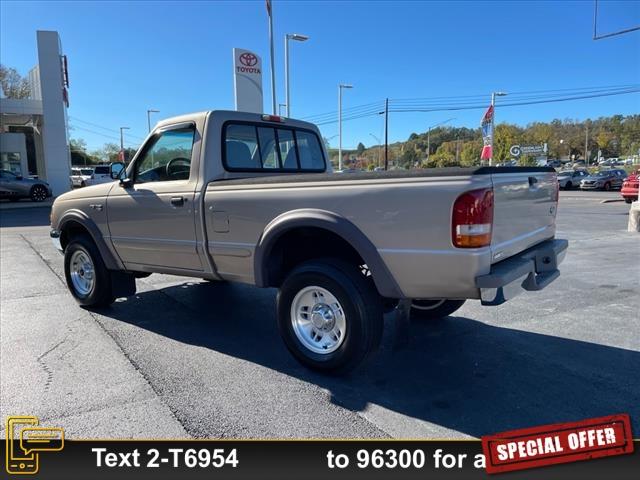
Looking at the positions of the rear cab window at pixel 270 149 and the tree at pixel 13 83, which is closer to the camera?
the rear cab window at pixel 270 149

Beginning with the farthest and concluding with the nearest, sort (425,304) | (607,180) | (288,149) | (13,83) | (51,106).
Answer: (13,83)
(607,180)
(51,106)
(288,149)
(425,304)

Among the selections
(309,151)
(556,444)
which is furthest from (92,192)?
(556,444)

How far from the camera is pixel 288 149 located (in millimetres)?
5207

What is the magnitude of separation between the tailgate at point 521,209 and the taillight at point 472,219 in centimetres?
13

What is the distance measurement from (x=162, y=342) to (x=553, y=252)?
3591 mm

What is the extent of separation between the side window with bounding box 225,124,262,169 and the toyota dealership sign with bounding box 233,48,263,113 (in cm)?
1387

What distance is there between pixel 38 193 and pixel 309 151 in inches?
971

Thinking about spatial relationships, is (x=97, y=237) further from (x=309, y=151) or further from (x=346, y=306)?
(x=346, y=306)

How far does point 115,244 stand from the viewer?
5113 mm

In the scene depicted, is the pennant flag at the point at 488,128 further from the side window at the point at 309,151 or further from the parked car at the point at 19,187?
the parked car at the point at 19,187

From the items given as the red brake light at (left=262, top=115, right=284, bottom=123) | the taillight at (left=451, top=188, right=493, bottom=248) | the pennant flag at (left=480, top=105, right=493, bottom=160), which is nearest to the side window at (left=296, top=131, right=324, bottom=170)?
the red brake light at (left=262, top=115, right=284, bottom=123)

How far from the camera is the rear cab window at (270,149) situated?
179 inches

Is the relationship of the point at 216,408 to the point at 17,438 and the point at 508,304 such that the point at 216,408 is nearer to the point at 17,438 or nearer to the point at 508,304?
the point at 17,438

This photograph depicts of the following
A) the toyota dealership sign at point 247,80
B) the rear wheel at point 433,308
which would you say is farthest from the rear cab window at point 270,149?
the toyota dealership sign at point 247,80
